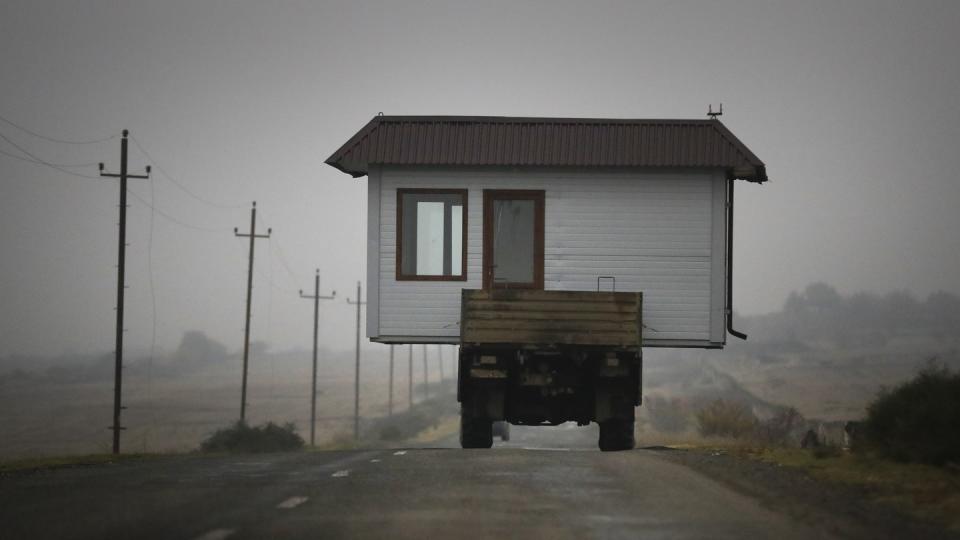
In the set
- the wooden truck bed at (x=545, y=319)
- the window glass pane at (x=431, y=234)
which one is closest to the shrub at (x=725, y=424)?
the window glass pane at (x=431, y=234)

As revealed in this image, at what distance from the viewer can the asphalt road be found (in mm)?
10234

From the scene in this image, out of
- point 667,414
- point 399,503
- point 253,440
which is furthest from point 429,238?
point 667,414

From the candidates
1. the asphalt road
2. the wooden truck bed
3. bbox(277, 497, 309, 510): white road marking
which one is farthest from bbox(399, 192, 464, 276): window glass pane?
bbox(277, 497, 309, 510): white road marking

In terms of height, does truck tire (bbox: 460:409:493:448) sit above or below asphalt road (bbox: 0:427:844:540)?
below

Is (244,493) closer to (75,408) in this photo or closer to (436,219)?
(436,219)

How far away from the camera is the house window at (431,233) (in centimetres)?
2484

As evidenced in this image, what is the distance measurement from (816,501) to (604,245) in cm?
1293

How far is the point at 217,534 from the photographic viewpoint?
9969 millimetres

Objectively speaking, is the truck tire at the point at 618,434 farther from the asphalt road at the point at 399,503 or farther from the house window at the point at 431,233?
the asphalt road at the point at 399,503

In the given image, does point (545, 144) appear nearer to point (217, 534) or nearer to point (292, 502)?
point (292, 502)

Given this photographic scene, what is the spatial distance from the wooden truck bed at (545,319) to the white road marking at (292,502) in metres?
10.4

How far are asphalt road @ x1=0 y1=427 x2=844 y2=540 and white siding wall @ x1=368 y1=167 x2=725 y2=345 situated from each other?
7390mm

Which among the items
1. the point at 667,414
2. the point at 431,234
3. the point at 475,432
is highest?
the point at 431,234

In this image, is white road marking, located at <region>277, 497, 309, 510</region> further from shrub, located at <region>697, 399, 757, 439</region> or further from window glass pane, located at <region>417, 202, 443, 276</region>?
shrub, located at <region>697, 399, 757, 439</region>
